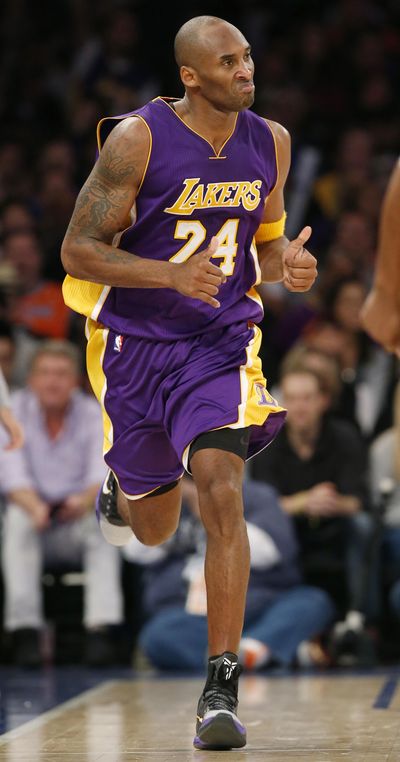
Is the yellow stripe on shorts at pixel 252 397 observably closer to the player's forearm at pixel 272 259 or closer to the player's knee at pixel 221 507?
the player's knee at pixel 221 507

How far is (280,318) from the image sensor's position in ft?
29.6

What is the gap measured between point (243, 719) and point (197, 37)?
231 cm

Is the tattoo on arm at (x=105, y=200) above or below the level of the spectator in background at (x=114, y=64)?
below

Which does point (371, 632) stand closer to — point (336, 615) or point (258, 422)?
point (336, 615)

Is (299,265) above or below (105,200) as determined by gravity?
below

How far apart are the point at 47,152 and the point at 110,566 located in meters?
4.46

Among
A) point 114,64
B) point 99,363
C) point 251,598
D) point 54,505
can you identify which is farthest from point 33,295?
point 99,363

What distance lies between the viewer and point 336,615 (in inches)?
284

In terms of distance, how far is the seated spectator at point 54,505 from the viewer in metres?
7.23

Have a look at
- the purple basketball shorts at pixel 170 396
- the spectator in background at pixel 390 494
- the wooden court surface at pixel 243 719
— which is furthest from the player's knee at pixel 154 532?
the spectator in background at pixel 390 494

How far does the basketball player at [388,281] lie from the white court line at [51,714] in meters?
1.99

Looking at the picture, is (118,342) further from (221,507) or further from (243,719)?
(243,719)

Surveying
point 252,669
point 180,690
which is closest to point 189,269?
point 180,690

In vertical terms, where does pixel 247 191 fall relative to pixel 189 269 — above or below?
above
